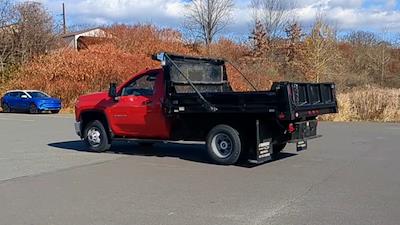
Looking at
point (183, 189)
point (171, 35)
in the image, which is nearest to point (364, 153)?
point (183, 189)

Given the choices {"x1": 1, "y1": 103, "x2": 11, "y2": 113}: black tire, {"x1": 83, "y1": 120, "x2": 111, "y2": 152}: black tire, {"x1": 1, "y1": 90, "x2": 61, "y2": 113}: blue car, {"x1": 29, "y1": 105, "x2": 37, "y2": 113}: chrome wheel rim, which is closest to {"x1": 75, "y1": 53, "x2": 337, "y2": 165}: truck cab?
{"x1": 83, "y1": 120, "x2": 111, "y2": 152}: black tire

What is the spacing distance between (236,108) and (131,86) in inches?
128

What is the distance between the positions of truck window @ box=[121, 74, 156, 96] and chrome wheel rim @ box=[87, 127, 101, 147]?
118cm

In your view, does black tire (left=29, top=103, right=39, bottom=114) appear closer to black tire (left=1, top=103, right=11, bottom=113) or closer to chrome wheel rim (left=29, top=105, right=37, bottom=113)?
chrome wheel rim (left=29, top=105, right=37, bottom=113)

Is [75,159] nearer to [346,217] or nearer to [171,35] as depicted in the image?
[346,217]

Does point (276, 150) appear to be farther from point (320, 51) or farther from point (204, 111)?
point (320, 51)

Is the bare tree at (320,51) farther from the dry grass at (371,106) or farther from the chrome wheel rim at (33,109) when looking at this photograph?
the chrome wheel rim at (33,109)

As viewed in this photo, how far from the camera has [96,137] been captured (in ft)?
45.9

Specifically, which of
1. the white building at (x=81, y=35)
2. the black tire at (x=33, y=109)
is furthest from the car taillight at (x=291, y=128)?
the white building at (x=81, y=35)

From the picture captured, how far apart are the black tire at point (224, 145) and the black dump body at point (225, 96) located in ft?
1.37

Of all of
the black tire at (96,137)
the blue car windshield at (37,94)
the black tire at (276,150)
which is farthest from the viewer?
the blue car windshield at (37,94)

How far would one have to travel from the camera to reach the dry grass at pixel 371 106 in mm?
24719

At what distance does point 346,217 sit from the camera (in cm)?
710

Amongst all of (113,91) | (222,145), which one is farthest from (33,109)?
(222,145)
